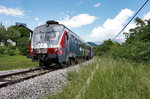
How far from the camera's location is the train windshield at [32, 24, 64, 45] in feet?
26.1

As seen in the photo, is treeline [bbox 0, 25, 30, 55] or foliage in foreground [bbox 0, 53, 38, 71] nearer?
foliage in foreground [bbox 0, 53, 38, 71]

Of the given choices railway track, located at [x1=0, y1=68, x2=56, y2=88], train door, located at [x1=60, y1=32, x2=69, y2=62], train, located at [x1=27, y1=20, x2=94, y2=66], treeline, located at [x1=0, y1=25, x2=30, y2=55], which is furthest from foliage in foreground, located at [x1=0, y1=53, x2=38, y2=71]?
treeline, located at [x1=0, y1=25, x2=30, y2=55]

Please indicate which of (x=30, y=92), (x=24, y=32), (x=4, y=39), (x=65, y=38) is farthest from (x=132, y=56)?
(x=24, y=32)

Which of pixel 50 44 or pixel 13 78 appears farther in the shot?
pixel 50 44

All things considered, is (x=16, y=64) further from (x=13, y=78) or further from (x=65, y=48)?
(x=13, y=78)

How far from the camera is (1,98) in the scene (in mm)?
2969

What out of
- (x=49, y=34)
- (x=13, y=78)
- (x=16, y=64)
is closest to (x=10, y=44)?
(x=16, y=64)

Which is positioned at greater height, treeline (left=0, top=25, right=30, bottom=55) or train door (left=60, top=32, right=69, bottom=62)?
treeline (left=0, top=25, right=30, bottom=55)

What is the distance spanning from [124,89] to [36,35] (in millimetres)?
7606

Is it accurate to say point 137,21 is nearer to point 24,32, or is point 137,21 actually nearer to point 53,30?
point 53,30

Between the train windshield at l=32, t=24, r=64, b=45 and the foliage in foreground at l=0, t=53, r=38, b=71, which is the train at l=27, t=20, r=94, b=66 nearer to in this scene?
the train windshield at l=32, t=24, r=64, b=45

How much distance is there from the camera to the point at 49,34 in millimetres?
8266

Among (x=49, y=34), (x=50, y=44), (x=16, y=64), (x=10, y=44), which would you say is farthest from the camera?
(x=10, y=44)

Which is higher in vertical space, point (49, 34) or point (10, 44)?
point (10, 44)
